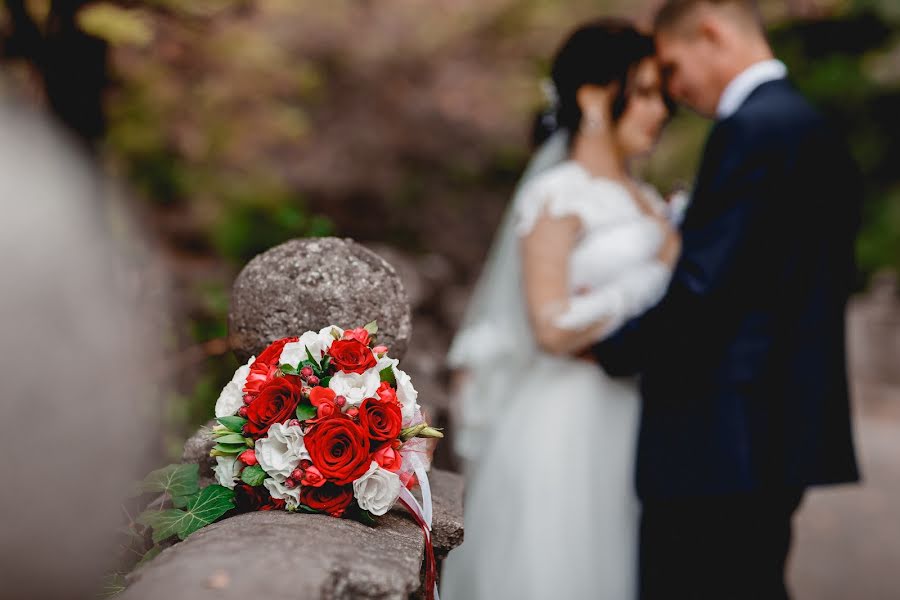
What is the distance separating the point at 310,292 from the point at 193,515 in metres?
0.52

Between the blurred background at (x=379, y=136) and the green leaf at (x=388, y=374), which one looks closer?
the green leaf at (x=388, y=374)

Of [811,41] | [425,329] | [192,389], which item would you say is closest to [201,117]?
[192,389]

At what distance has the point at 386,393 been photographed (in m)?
1.46

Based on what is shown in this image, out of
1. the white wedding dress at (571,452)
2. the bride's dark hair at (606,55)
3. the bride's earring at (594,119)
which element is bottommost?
the white wedding dress at (571,452)

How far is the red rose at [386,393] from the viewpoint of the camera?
1.46 meters

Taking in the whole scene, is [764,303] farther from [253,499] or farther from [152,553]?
[152,553]

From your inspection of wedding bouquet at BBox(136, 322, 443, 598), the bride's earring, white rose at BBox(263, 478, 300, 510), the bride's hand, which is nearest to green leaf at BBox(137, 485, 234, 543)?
wedding bouquet at BBox(136, 322, 443, 598)

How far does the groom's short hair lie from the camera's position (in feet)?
8.18

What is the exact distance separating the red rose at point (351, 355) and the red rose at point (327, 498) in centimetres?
23

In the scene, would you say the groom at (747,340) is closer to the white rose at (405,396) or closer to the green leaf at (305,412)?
the white rose at (405,396)

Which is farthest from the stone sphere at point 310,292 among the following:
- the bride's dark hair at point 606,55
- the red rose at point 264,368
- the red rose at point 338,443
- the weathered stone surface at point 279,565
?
the bride's dark hair at point 606,55

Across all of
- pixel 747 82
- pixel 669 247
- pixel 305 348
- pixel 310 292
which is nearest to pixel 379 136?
pixel 669 247

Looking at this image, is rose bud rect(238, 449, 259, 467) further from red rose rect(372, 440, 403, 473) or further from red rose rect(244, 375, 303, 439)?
red rose rect(372, 440, 403, 473)

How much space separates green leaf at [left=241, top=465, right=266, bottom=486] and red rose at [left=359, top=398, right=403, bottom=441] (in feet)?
0.71
